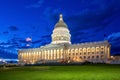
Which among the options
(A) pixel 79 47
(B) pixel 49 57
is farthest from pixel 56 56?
(A) pixel 79 47

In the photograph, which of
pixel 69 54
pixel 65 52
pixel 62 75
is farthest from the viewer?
pixel 65 52

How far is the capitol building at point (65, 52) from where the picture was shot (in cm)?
11812

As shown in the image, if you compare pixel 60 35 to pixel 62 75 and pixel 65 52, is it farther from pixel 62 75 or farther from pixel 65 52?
pixel 62 75

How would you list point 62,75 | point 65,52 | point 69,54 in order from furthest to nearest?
1. point 65,52
2. point 69,54
3. point 62,75

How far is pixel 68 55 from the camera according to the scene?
133 m

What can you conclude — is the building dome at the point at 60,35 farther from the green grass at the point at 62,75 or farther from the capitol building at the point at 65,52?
the green grass at the point at 62,75

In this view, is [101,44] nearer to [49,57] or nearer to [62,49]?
[62,49]

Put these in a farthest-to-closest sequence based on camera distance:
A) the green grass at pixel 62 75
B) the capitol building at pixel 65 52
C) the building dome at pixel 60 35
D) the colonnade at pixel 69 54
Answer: the building dome at pixel 60 35 → the colonnade at pixel 69 54 → the capitol building at pixel 65 52 → the green grass at pixel 62 75

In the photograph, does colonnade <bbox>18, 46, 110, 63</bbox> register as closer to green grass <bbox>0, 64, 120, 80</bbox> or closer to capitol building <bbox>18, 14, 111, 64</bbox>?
capitol building <bbox>18, 14, 111, 64</bbox>

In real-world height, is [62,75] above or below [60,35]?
below

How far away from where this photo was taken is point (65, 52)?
5310 inches

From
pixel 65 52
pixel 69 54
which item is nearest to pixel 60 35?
pixel 65 52

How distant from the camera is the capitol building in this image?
11812cm

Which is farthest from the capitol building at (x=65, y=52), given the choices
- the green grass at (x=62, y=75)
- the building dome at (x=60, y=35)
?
the green grass at (x=62, y=75)
